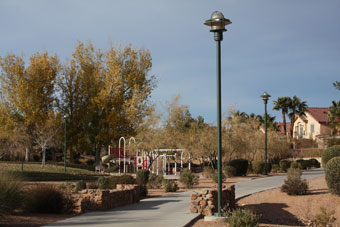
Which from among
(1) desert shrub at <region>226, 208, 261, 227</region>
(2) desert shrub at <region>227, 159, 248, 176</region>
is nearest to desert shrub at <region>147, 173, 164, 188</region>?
(2) desert shrub at <region>227, 159, 248, 176</region>

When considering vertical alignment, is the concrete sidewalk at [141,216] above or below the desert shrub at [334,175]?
below

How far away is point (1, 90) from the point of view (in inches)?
1715

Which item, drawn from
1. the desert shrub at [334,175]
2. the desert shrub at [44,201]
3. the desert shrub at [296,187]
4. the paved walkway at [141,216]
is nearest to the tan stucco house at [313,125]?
the desert shrub at [296,187]

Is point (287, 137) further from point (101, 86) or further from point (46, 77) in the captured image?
point (46, 77)

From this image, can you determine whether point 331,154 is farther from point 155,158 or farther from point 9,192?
point 9,192

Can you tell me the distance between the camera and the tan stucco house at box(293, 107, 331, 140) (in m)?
65.2

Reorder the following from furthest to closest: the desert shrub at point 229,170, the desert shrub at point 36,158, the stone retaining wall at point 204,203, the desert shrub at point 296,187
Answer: the desert shrub at point 36,158
the desert shrub at point 229,170
the desert shrub at point 296,187
the stone retaining wall at point 204,203

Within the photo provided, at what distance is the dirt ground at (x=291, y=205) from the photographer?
15.4m

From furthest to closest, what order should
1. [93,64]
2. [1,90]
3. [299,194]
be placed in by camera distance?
[93,64]
[1,90]
[299,194]

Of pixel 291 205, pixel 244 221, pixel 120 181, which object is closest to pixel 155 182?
pixel 120 181

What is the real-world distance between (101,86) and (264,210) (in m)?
31.5

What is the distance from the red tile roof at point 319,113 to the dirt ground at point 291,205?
1930 inches

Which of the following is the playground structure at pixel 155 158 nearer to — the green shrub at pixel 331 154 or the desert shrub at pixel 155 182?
the desert shrub at pixel 155 182

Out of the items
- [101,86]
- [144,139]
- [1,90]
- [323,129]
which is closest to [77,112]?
[101,86]
